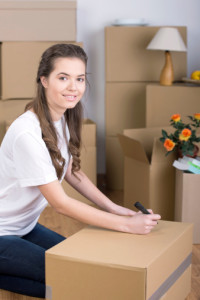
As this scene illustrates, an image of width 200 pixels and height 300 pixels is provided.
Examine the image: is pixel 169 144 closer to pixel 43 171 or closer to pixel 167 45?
pixel 167 45

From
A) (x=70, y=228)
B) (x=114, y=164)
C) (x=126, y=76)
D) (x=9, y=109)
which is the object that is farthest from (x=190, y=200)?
(x=9, y=109)

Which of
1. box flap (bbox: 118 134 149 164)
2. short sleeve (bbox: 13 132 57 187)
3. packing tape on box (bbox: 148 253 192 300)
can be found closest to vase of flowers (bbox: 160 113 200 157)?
box flap (bbox: 118 134 149 164)

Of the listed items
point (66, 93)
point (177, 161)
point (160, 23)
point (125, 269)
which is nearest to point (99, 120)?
point (160, 23)

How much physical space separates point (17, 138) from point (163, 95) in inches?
83.3

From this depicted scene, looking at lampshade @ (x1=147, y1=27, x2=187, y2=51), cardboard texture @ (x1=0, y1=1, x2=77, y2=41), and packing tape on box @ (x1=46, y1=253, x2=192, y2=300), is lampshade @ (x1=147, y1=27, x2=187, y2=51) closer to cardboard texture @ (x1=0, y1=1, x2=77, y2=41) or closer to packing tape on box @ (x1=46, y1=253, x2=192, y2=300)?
cardboard texture @ (x1=0, y1=1, x2=77, y2=41)

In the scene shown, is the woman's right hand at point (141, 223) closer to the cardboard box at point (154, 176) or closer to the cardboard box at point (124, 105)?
the cardboard box at point (154, 176)

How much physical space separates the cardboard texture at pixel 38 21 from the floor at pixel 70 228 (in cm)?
120

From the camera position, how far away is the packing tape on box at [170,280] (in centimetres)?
165

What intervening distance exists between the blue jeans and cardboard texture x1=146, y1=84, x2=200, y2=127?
75.2 inches

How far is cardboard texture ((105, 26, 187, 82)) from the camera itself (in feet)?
12.9

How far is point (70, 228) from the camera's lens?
306 cm

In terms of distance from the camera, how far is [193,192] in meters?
2.77

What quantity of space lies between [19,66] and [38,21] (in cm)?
34

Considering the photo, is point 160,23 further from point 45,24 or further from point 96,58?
point 45,24
